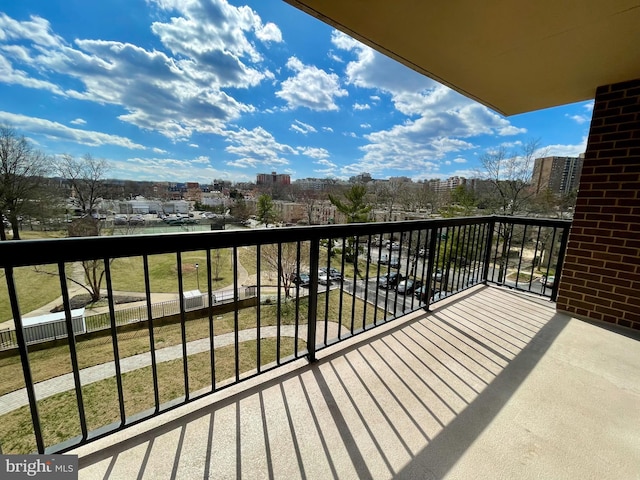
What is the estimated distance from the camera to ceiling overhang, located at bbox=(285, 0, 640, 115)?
140 centimetres

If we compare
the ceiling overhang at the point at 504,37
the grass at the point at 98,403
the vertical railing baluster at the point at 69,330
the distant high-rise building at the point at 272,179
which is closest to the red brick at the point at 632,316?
the ceiling overhang at the point at 504,37

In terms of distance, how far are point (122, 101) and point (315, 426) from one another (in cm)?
2207

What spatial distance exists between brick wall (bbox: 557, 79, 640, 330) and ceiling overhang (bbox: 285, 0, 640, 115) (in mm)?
307

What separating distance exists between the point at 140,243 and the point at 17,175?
1257 centimetres

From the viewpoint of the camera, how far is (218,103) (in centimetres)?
1839

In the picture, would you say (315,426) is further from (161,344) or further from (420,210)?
(420,210)

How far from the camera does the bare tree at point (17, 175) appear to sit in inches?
329

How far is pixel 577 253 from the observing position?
250 cm

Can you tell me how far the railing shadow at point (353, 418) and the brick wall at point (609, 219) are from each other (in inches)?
40.2

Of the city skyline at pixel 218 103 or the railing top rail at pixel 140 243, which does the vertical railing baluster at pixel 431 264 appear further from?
the city skyline at pixel 218 103

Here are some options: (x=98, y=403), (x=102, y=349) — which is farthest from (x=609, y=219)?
(x=102, y=349)

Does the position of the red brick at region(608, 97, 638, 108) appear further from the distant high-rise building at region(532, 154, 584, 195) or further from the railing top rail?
the distant high-rise building at region(532, 154, 584, 195)

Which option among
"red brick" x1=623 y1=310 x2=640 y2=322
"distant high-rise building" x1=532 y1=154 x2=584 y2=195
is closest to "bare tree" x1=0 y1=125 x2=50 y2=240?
"red brick" x1=623 y1=310 x2=640 y2=322

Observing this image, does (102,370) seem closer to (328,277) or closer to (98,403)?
(98,403)
